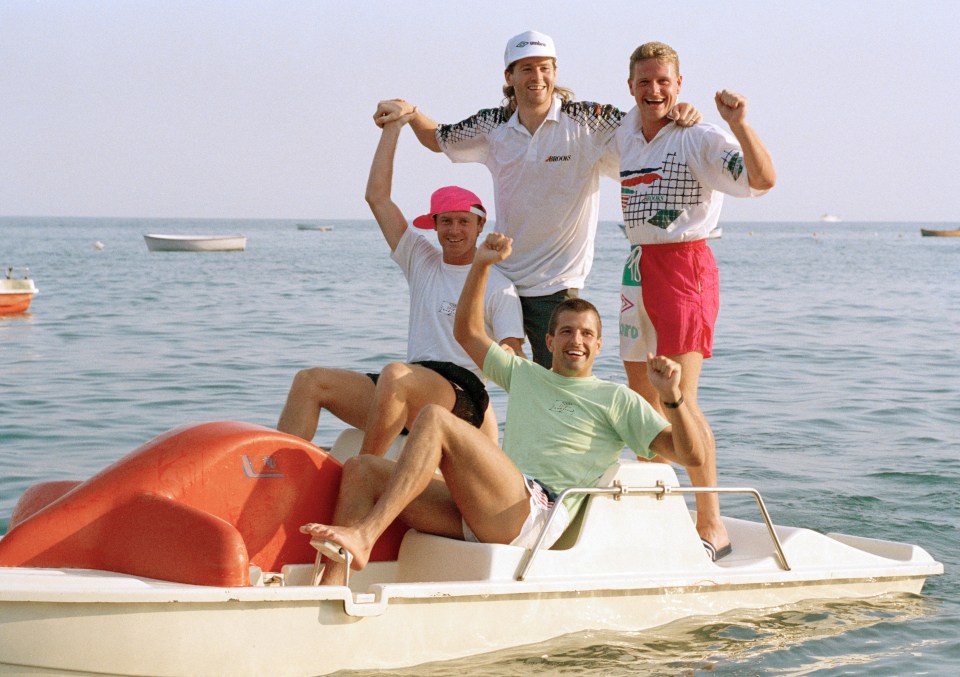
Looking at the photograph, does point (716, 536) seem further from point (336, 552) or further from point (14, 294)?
point (14, 294)

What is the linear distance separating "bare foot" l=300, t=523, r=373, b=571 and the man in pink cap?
1.00m

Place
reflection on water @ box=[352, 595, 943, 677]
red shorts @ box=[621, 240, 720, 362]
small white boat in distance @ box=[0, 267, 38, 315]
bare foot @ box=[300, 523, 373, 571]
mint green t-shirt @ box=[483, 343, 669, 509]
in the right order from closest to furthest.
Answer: bare foot @ box=[300, 523, 373, 571] → reflection on water @ box=[352, 595, 943, 677] → mint green t-shirt @ box=[483, 343, 669, 509] → red shorts @ box=[621, 240, 720, 362] → small white boat in distance @ box=[0, 267, 38, 315]

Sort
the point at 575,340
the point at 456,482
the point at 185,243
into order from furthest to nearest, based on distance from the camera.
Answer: the point at 185,243, the point at 575,340, the point at 456,482

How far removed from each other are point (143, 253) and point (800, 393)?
162 ft

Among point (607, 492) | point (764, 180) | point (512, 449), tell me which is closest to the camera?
point (607, 492)

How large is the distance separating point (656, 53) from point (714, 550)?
89.9 inches

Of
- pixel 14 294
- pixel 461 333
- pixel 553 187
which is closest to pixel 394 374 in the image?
pixel 461 333

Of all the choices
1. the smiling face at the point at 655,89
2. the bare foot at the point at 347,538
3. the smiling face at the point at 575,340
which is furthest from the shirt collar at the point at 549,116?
the bare foot at the point at 347,538

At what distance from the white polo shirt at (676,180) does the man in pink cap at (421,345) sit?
72 centimetres

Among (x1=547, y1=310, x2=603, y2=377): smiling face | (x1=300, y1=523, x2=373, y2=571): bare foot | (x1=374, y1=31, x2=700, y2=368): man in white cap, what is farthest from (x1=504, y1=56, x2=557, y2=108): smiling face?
(x1=300, y1=523, x2=373, y2=571): bare foot

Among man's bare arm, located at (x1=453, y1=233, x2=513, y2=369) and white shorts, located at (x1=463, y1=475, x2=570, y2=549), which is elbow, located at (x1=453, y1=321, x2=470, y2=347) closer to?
man's bare arm, located at (x1=453, y1=233, x2=513, y2=369)

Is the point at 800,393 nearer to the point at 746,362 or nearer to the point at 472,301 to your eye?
the point at 746,362

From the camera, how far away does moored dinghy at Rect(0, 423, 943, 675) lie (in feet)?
13.8

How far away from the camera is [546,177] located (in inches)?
242
